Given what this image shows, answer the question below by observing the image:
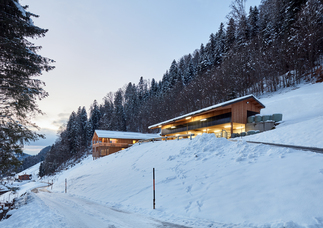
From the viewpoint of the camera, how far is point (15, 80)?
378 inches

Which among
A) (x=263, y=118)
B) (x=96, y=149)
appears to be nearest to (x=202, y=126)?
(x=263, y=118)

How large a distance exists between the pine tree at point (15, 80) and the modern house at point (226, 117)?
59.6 feet

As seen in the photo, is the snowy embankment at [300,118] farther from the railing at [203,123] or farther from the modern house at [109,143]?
the modern house at [109,143]

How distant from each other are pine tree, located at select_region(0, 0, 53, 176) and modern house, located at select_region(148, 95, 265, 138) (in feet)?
59.6

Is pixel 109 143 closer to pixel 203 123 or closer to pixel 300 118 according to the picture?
pixel 203 123

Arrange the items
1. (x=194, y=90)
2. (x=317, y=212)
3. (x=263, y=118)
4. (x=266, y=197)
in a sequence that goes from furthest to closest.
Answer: (x=194, y=90) < (x=263, y=118) < (x=266, y=197) < (x=317, y=212)

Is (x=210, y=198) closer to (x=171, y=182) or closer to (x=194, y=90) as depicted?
(x=171, y=182)

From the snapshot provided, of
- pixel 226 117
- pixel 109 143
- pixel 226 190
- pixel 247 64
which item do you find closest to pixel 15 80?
pixel 226 190

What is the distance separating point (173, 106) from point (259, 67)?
87.8ft

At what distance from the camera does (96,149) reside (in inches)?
1644

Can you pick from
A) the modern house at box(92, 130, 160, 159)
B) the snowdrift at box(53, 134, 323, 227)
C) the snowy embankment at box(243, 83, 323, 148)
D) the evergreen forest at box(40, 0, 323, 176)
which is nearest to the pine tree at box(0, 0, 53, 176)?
the snowdrift at box(53, 134, 323, 227)

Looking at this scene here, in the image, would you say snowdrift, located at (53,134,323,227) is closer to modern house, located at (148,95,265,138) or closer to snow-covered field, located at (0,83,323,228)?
snow-covered field, located at (0,83,323,228)

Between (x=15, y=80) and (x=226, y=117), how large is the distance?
2226 cm

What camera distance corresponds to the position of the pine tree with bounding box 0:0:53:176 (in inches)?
355
